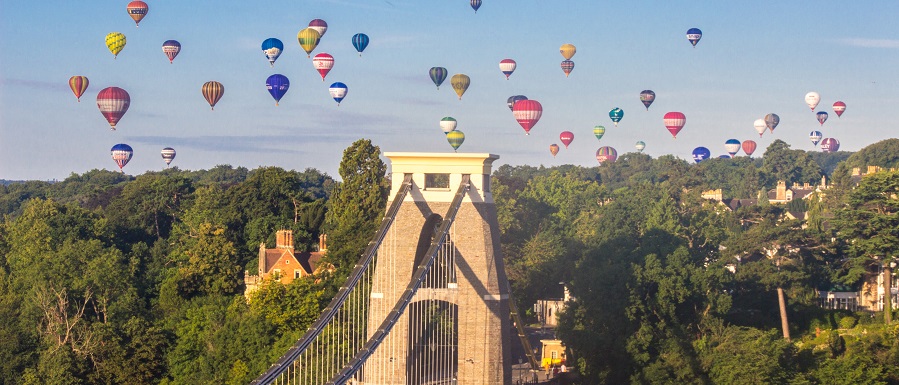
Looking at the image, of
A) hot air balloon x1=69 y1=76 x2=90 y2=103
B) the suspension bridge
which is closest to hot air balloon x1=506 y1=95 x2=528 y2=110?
hot air balloon x1=69 y1=76 x2=90 y2=103

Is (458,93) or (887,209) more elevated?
(458,93)

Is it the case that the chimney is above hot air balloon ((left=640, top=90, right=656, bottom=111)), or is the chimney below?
below

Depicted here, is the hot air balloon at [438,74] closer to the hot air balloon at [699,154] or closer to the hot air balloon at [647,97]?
the hot air balloon at [647,97]

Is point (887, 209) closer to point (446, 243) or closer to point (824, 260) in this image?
point (824, 260)

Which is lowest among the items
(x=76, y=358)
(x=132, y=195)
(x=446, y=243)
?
(x=76, y=358)

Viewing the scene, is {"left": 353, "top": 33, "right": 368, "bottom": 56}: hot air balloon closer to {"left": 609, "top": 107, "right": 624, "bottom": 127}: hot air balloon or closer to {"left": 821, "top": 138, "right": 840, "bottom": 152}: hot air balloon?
{"left": 609, "top": 107, "right": 624, "bottom": 127}: hot air balloon

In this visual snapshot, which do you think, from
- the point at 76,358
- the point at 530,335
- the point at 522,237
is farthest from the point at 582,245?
the point at 76,358

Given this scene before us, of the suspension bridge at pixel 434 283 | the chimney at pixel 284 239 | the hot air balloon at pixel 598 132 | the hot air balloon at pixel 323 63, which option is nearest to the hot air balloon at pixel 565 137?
the hot air balloon at pixel 598 132
